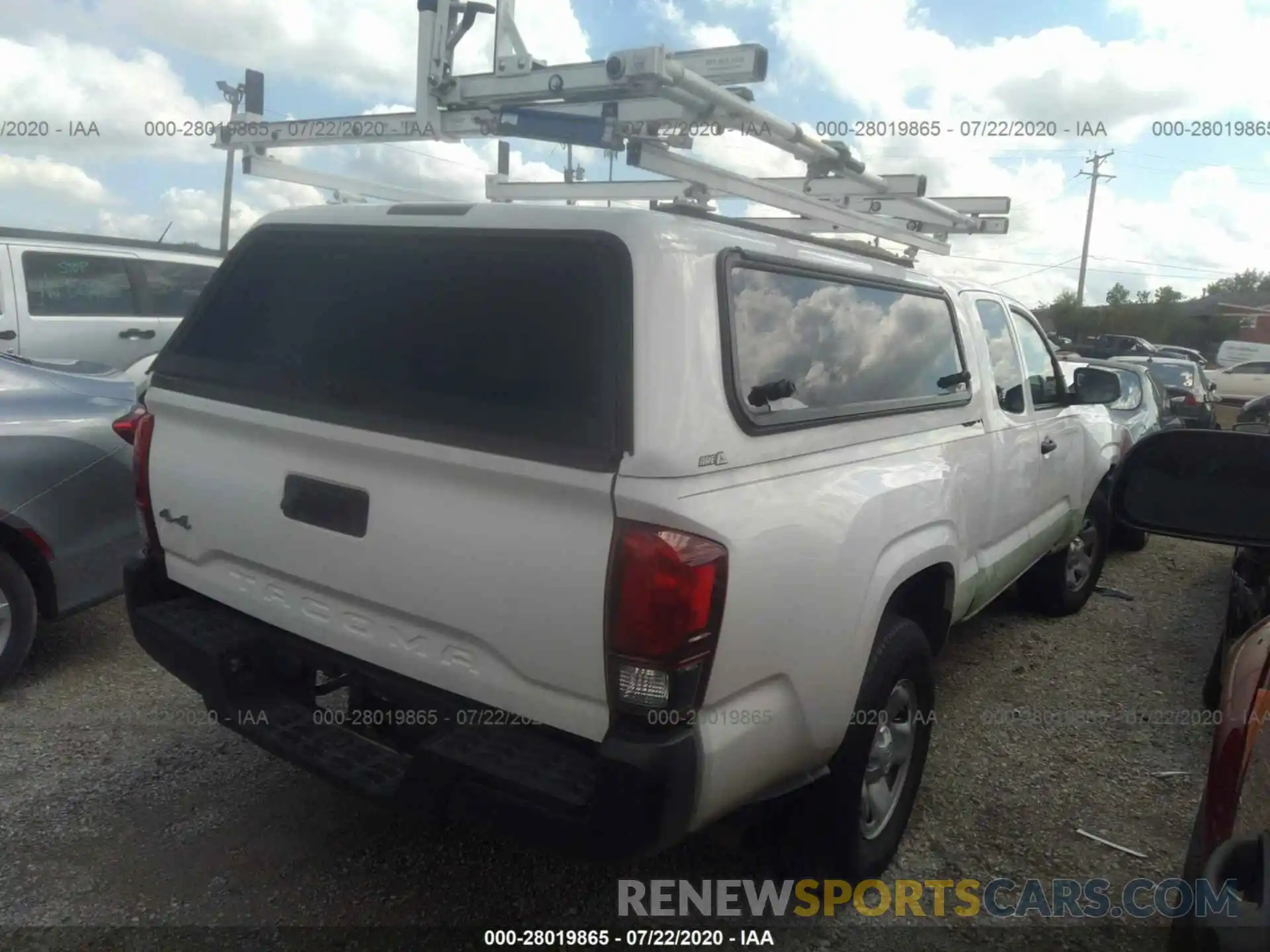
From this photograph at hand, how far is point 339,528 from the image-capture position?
249cm

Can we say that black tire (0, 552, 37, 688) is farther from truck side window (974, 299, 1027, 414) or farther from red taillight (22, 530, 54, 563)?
truck side window (974, 299, 1027, 414)

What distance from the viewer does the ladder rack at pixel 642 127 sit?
3.72 meters

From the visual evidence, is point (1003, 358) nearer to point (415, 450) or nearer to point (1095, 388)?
point (1095, 388)

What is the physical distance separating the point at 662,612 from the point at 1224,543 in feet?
3.61

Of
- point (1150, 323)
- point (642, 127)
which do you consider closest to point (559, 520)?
point (642, 127)

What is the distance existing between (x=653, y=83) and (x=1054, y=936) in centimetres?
314

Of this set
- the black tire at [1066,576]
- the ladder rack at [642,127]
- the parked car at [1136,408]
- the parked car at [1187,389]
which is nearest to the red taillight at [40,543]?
the ladder rack at [642,127]

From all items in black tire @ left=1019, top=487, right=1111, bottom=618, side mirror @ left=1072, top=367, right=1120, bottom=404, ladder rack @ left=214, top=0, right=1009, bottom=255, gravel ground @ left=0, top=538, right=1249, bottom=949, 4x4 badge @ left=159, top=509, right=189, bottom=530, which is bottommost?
gravel ground @ left=0, top=538, right=1249, bottom=949

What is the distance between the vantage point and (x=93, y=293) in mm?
8062

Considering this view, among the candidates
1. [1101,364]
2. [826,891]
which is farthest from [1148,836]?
[1101,364]

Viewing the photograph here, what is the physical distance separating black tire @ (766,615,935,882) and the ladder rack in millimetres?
1666

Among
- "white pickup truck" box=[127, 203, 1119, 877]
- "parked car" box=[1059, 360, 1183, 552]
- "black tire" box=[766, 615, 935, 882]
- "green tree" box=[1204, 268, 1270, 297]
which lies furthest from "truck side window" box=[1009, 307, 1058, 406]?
"green tree" box=[1204, 268, 1270, 297]

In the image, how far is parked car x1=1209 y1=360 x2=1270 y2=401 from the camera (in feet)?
70.6

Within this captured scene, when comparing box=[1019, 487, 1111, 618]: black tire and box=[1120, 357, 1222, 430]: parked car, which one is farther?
box=[1120, 357, 1222, 430]: parked car
